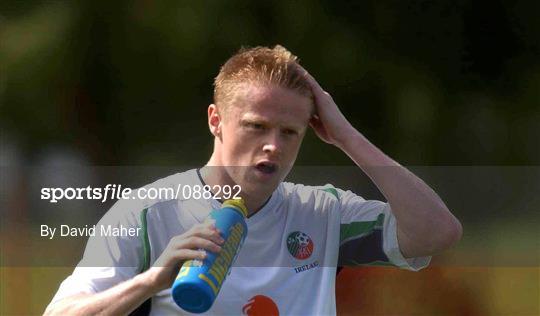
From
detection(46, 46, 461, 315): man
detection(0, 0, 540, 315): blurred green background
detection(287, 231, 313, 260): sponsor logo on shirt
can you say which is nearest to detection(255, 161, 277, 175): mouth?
detection(46, 46, 461, 315): man

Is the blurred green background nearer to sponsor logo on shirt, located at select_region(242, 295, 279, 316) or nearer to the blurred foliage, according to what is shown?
the blurred foliage

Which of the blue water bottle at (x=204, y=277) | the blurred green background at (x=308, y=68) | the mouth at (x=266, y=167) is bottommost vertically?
the blue water bottle at (x=204, y=277)

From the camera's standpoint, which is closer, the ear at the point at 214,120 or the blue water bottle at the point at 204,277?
the blue water bottle at the point at 204,277

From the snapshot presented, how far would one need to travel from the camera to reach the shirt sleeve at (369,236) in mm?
1313

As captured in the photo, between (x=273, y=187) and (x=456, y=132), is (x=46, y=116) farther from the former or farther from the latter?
(x=456, y=132)

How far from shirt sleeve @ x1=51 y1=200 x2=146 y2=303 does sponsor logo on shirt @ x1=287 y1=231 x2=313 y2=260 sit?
237mm

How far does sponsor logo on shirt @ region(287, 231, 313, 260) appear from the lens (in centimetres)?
131

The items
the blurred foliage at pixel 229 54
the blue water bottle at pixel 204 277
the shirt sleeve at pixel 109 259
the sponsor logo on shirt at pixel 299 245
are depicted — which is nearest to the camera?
the blue water bottle at pixel 204 277

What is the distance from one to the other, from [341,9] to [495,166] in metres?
0.42

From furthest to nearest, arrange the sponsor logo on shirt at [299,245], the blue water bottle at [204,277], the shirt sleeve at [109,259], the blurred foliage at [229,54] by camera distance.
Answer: the blurred foliage at [229,54] → the sponsor logo on shirt at [299,245] → the shirt sleeve at [109,259] → the blue water bottle at [204,277]

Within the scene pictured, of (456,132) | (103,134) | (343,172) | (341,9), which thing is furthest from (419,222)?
(103,134)

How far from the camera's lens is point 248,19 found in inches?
59.4

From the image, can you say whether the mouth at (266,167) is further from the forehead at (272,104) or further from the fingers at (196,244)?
the fingers at (196,244)

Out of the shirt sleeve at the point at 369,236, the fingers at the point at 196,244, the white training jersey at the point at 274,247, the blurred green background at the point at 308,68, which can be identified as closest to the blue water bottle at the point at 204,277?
the fingers at the point at 196,244
